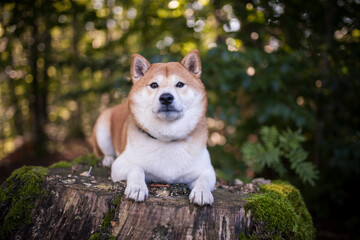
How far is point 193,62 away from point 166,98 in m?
0.63

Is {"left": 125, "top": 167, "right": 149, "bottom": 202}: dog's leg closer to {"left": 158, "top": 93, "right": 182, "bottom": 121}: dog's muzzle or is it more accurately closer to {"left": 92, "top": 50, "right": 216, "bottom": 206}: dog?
{"left": 92, "top": 50, "right": 216, "bottom": 206}: dog

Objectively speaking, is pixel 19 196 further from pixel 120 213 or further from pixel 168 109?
pixel 168 109

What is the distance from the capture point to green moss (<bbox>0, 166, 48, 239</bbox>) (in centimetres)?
189

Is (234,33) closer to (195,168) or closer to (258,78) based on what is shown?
(258,78)

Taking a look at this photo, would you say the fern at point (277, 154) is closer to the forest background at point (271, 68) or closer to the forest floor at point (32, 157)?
the forest background at point (271, 68)

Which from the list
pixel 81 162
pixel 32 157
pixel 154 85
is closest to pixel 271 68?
pixel 154 85

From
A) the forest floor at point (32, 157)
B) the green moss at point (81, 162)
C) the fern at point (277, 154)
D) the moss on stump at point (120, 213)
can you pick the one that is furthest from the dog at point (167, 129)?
the forest floor at point (32, 157)

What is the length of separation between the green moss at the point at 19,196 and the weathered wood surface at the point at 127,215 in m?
0.05

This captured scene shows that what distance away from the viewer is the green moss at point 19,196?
6.22ft

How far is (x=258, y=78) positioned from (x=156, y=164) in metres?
2.19

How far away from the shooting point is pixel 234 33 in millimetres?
3691

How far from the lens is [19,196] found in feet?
6.54

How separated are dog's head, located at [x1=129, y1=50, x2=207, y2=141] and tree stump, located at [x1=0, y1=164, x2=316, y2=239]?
0.54 metres

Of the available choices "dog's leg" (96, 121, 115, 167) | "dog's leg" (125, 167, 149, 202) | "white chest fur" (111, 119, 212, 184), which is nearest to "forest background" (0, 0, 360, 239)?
"dog's leg" (96, 121, 115, 167)
